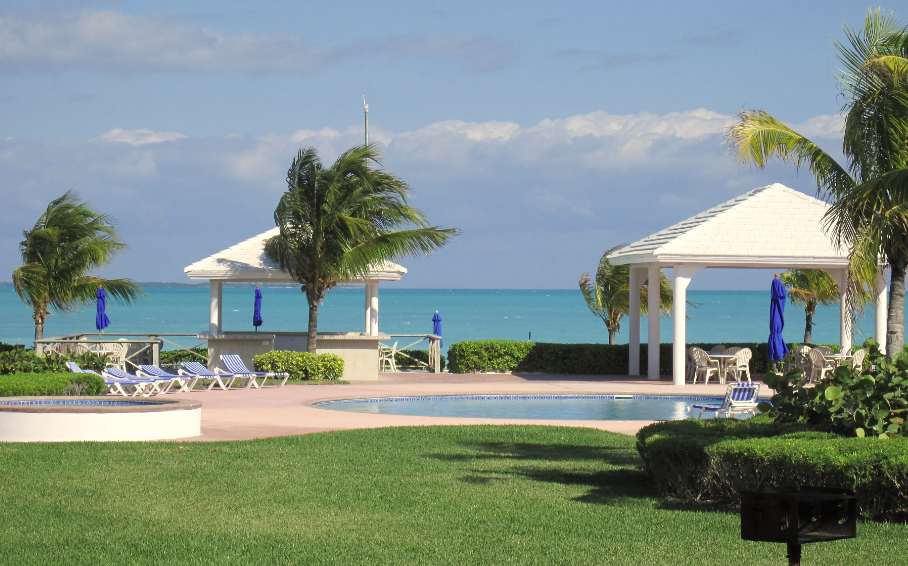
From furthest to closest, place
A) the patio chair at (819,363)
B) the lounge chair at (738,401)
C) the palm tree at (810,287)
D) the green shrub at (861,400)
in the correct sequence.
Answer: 1. the palm tree at (810,287)
2. the patio chair at (819,363)
3. the lounge chair at (738,401)
4. the green shrub at (861,400)

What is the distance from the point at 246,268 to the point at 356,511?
657 inches

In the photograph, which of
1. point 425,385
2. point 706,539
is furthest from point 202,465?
point 425,385

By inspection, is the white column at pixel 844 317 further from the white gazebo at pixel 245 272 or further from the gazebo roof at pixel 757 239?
the white gazebo at pixel 245 272

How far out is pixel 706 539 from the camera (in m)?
6.47

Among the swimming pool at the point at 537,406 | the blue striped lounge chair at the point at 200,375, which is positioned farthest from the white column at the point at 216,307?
the swimming pool at the point at 537,406

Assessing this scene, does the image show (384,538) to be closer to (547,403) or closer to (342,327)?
(547,403)

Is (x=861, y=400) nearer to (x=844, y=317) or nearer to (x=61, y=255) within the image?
(x=844, y=317)

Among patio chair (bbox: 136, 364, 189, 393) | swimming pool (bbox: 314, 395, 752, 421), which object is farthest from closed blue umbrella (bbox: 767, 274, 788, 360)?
patio chair (bbox: 136, 364, 189, 393)

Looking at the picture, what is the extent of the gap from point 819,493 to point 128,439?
951 cm

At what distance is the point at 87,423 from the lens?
11312 mm

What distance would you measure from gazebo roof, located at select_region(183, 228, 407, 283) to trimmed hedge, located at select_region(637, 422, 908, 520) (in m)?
15.0

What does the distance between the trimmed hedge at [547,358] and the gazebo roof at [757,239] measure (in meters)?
3.55

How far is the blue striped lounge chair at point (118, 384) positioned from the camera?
16.8 metres

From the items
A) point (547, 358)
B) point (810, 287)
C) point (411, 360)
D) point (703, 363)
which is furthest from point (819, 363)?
point (411, 360)
